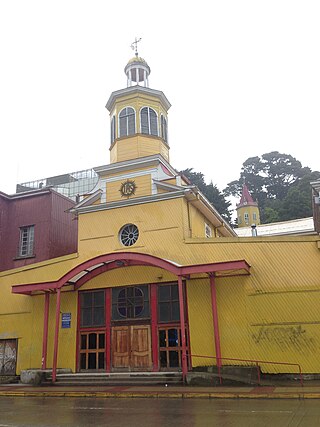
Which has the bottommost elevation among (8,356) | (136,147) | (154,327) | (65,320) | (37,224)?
(8,356)

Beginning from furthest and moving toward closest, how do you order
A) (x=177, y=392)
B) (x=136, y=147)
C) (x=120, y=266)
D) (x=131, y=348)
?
(x=136, y=147), (x=120, y=266), (x=131, y=348), (x=177, y=392)

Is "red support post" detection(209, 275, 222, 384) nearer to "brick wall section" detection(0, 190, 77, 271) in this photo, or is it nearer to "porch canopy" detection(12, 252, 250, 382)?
"porch canopy" detection(12, 252, 250, 382)

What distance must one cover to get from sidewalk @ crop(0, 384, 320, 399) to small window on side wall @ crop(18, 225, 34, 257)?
8.36 metres

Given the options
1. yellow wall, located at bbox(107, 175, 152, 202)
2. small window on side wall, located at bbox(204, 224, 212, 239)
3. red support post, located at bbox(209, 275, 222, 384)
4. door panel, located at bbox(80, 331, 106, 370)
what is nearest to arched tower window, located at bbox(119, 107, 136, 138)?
yellow wall, located at bbox(107, 175, 152, 202)

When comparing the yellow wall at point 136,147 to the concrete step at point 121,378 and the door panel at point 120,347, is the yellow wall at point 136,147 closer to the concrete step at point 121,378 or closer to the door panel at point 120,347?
the door panel at point 120,347

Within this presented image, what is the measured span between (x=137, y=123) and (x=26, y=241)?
28.5ft

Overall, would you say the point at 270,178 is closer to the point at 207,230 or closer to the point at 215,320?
the point at 207,230

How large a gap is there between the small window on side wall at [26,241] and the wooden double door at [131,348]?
7448 millimetres

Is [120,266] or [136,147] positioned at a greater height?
[136,147]

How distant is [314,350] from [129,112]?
45.1 ft

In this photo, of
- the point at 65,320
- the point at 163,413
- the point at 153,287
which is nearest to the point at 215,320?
the point at 153,287

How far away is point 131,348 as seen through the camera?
1702 cm

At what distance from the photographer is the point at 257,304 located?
613 inches

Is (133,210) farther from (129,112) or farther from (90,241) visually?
(129,112)
